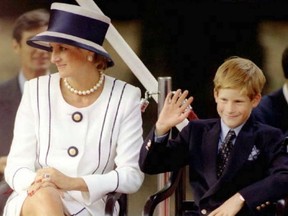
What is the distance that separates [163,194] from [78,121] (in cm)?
59

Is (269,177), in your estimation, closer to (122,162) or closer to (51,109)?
(122,162)

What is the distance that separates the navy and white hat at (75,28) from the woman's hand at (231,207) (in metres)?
0.99

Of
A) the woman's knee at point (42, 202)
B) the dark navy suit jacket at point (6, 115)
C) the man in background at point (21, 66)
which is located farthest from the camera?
the dark navy suit jacket at point (6, 115)

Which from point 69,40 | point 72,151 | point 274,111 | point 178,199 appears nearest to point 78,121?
point 72,151

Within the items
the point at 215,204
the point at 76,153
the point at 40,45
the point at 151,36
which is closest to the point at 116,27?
the point at 151,36

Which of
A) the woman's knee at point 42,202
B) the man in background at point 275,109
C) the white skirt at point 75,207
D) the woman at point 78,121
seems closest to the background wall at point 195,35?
the man in background at point 275,109

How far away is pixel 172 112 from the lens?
155 inches

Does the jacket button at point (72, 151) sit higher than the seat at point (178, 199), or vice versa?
→ the jacket button at point (72, 151)

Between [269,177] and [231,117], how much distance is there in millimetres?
359

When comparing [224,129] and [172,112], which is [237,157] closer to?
[224,129]

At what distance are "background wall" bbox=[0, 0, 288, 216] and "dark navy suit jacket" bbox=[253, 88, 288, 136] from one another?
0.26ft

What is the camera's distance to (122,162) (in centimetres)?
406

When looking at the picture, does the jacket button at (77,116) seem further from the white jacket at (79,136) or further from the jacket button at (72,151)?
the jacket button at (72,151)

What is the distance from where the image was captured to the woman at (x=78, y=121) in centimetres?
404
